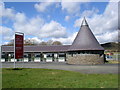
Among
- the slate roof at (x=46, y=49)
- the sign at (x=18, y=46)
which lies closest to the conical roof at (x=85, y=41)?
the slate roof at (x=46, y=49)

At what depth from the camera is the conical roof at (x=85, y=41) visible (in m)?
26.7

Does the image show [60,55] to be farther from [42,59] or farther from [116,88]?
[116,88]

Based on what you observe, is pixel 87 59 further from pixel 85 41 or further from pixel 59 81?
pixel 59 81

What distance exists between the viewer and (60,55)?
3731 cm

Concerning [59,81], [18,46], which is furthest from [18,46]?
[59,81]

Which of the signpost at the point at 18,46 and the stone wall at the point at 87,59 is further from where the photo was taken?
the stone wall at the point at 87,59

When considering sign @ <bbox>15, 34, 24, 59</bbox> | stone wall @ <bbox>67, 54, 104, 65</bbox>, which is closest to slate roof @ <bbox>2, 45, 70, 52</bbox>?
stone wall @ <bbox>67, 54, 104, 65</bbox>

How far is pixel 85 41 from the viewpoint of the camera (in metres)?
27.5

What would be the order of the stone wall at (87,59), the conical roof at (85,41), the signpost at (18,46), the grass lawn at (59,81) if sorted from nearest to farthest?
the grass lawn at (59,81) → the signpost at (18,46) → the stone wall at (87,59) → the conical roof at (85,41)

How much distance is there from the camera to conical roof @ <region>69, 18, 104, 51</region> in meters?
26.7

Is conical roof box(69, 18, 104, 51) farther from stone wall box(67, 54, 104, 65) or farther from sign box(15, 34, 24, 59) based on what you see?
sign box(15, 34, 24, 59)

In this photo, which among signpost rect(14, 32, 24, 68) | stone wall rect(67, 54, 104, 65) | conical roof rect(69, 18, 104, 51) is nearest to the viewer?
signpost rect(14, 32, 24, 68)

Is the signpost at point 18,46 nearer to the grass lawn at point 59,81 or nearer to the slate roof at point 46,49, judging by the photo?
the grass lawn at point 59,81

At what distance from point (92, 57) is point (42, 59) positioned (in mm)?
15277
